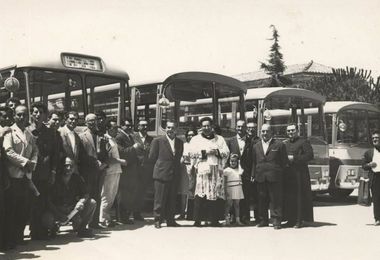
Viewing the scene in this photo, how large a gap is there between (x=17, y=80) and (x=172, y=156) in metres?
3.21

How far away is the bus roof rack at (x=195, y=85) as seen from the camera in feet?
38.9

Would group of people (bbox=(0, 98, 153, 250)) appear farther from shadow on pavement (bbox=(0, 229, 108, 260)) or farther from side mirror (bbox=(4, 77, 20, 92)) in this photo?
side mirror (bbox=(4, 77, 20, 92))

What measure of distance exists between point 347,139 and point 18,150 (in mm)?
10504

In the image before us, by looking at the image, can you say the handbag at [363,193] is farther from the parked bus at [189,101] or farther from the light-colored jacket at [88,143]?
the light-colored jacket at [88,143]

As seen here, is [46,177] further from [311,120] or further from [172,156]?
[311,120]

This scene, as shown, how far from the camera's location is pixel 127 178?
10.2m

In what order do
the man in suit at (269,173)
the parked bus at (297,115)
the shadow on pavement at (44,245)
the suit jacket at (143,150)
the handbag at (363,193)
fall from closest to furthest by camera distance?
the shadow on pavement at (44,245) → the man in suit at (269,173) → the suit jacket at (143,150) → the parked bus at (297,115) → the handbag at (363,193)

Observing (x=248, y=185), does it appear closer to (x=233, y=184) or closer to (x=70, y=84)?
(x=233, y=184)

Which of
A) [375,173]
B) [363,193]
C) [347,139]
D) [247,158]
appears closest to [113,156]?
[247,158]

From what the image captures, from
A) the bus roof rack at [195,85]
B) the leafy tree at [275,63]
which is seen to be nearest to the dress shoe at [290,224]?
the bus roof rack at [195,85]

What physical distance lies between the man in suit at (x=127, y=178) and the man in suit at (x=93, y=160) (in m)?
0.68

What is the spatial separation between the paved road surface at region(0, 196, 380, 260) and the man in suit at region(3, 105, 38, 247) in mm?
310

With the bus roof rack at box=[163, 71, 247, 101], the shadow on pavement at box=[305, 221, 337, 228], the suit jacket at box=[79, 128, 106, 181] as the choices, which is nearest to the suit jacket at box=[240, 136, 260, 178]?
the shadow on pavement at box=[305, 221, 337, 228]

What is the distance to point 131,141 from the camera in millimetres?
10344
